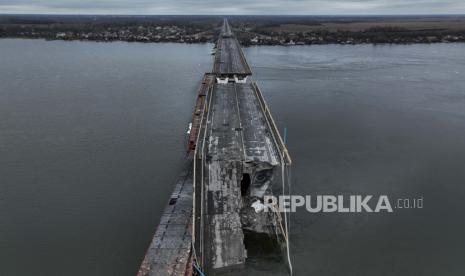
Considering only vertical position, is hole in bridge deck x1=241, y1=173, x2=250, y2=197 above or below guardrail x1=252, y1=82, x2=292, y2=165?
below

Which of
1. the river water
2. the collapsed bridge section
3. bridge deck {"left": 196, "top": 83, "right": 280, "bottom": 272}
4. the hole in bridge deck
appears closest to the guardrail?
the collapsed bridge section

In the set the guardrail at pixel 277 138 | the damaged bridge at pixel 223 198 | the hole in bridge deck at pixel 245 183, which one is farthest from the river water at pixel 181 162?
the guardrail at pixel 277 138

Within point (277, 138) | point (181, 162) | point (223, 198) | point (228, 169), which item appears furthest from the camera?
point (181, 162)

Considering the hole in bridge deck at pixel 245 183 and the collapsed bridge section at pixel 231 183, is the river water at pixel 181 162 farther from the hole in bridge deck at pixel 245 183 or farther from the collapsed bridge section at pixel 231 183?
the hole in bridge deck at pixel 245 183

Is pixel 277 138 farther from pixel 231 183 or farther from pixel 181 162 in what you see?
pixel 181 162

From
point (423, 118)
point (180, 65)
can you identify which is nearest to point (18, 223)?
point (423, 118)

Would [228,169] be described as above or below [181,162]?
above

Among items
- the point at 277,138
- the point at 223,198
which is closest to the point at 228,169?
the point at 223,198

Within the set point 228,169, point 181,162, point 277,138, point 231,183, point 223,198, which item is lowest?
point 181,162

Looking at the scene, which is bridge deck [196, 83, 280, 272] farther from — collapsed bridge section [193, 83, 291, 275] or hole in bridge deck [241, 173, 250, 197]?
hole in bridge deck [241, 173, 250, 197]

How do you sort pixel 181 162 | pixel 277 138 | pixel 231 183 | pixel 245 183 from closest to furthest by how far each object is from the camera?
1. pixel 231 183
2. pixel 245 183
3. pixel 277 138
4. pixel 181 162
